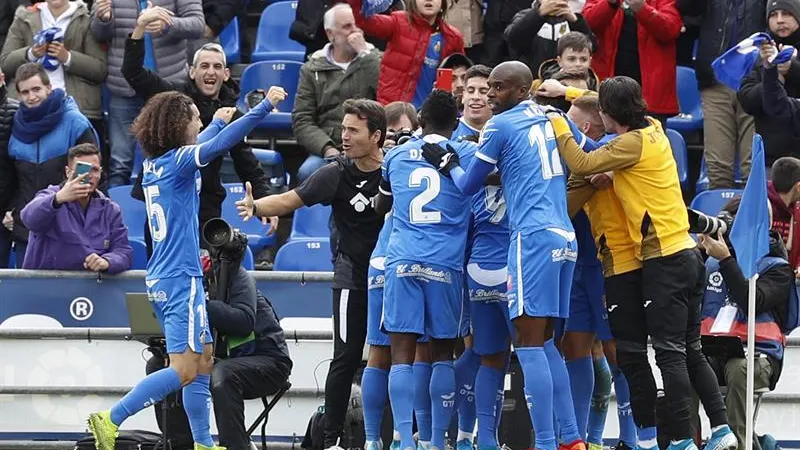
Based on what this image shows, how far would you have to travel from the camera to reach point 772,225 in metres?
11.7

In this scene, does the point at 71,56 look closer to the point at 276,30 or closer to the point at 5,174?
the point at 5,174

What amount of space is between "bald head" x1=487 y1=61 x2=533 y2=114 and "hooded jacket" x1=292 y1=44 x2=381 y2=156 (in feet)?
12.6

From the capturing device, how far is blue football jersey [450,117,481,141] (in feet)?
34.1

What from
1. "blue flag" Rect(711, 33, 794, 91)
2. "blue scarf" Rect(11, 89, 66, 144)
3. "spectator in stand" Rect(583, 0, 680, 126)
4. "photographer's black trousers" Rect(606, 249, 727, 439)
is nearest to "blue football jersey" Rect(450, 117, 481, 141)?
"photographer's black trousers" Rect(606, 249, 727, 439)

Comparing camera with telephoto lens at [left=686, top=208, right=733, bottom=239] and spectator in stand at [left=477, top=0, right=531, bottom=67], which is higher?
spectator in stand at [left=477, top=0, right=531, bottom=67]

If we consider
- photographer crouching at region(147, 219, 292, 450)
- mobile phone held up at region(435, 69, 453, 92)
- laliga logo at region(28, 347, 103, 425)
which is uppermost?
mobile phone held up at region(435, 69, 453, 92)

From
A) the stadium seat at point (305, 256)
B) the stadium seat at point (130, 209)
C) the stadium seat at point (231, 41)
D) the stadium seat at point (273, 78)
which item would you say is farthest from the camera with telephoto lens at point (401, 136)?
the stadium seat at point (231, 41)

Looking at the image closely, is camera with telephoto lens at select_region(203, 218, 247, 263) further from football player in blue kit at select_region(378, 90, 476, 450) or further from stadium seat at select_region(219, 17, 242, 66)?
stadium seat at select_region(219, 17, 242, 66)

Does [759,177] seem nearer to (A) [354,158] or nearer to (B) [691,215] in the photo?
(B) [691,215]

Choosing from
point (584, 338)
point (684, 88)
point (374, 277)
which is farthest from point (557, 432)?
point (684, 88)

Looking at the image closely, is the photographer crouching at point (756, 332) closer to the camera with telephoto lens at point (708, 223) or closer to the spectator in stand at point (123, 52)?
the camera with telephoto lens at point (708, 223)

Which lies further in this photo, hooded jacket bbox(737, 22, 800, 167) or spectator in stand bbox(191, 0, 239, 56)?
spectator in stand bbox(191, 0, 239, 56)

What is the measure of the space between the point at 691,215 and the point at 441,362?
65.6 inches

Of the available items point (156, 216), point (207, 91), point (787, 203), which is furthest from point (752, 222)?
point (207, 91)
